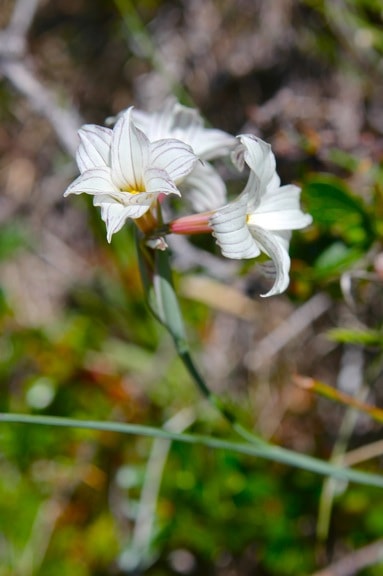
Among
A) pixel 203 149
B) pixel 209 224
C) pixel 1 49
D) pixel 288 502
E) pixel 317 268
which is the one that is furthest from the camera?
pixel 1 49

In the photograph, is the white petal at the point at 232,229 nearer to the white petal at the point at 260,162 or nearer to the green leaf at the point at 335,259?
the white petal at the point at 260,162

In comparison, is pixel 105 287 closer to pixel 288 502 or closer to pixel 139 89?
pixel 139 89

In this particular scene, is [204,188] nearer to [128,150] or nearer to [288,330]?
[128,150]

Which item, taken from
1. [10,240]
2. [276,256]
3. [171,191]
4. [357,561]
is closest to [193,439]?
[276,256]

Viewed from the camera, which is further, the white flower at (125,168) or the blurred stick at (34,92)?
the blurred stick at (34,92)

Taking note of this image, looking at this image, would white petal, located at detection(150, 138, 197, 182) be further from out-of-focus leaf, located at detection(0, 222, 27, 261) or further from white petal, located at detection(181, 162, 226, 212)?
out-of-focus leaf, located at detection(0, 222, 27, 261)

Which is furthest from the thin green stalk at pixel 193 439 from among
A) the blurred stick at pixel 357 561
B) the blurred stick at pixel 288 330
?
the blurred stick at pixel 288 330

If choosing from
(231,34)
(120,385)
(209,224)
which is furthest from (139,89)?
(209,224)
